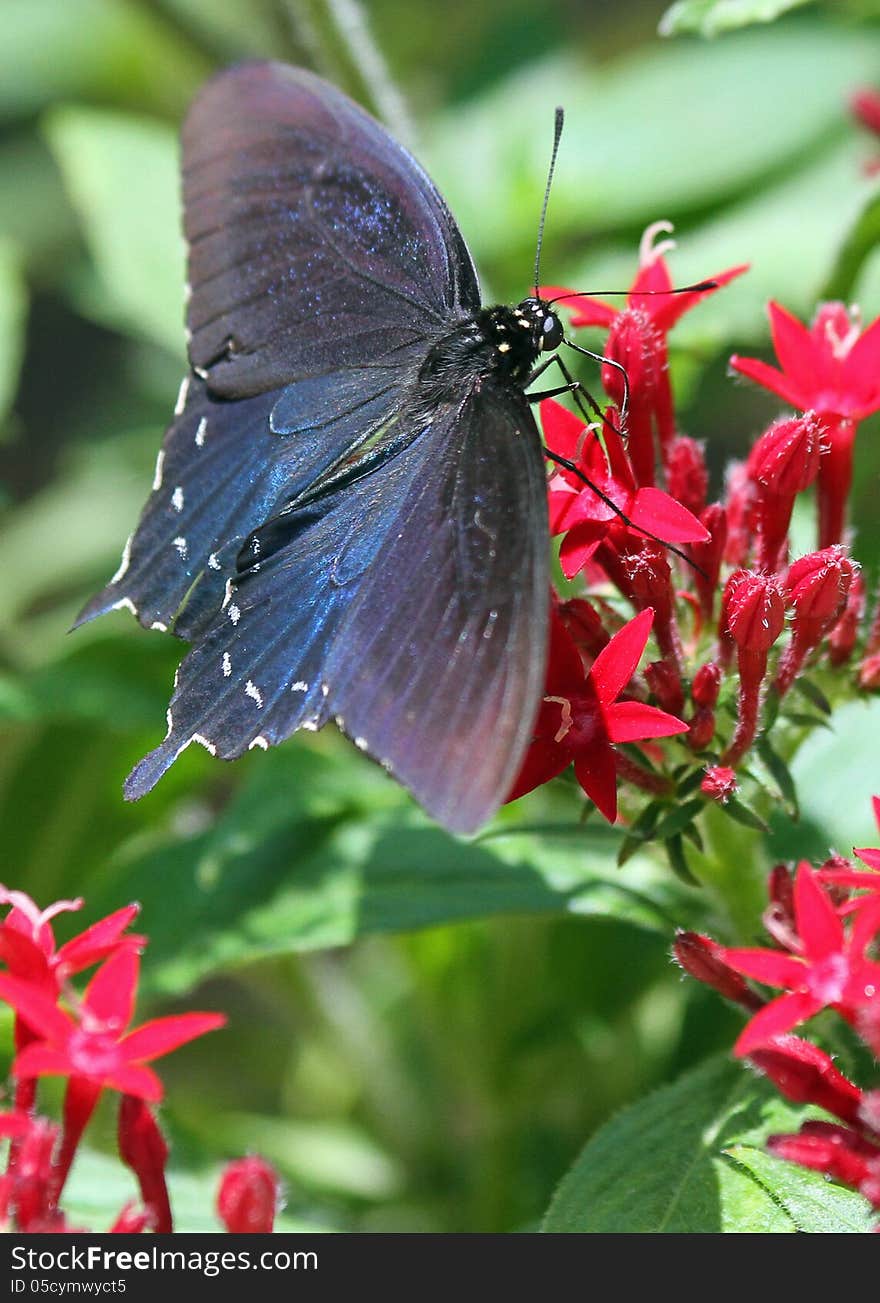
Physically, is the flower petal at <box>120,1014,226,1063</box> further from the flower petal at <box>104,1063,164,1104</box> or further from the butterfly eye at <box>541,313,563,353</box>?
the butterfly eye at <box>541,313,563,353</box>

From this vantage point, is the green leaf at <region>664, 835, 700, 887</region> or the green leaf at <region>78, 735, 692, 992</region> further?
the green leaf at <region>78, 735, 692, 992</region>

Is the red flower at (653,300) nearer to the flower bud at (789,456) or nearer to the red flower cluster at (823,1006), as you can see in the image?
the flower bud at (789,456)

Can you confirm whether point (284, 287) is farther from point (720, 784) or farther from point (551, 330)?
point (720, 784)

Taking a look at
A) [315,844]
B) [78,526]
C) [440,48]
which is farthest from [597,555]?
[440,48]

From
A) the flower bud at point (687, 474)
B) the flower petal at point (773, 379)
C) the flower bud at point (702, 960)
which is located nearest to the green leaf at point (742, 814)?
the flower bud at point (702, 960)

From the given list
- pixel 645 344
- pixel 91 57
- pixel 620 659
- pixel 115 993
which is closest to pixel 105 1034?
pixel 115 993

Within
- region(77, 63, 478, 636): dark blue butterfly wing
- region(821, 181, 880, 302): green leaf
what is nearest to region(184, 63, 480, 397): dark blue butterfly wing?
region(77, 63, 478, 636): dark blue butterfly wing
